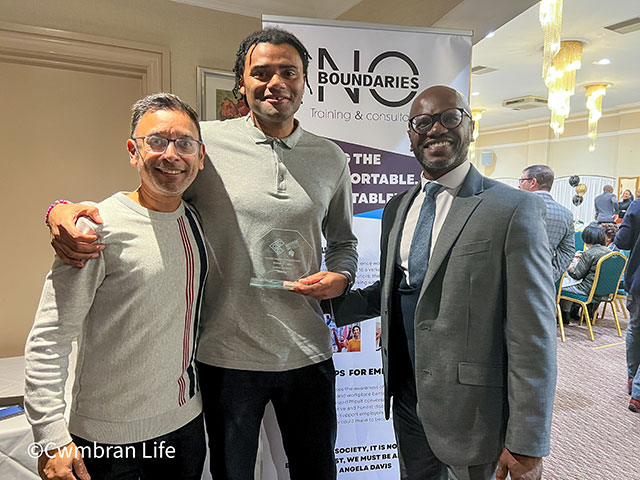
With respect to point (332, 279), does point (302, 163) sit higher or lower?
higher

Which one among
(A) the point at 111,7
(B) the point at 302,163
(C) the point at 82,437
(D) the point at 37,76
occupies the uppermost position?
(A) the point at 111,7

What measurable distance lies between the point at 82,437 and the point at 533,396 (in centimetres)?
112

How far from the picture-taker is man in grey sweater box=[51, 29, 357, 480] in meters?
1.28

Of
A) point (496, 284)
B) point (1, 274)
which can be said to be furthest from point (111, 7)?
point (496, 284)

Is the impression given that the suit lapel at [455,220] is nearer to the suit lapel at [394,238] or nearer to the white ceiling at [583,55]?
the suit lapel at [394,238]

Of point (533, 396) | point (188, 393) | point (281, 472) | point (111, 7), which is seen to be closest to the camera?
point (533, 396)

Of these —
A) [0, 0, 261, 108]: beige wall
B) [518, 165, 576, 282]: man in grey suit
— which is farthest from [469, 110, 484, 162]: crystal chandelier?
[0, 0, 261, 108]: beige wall

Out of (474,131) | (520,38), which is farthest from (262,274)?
(520,38)

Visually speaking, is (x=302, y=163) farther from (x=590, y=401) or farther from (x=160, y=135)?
(x=590, y=401)

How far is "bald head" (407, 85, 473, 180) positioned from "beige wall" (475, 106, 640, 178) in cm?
1030

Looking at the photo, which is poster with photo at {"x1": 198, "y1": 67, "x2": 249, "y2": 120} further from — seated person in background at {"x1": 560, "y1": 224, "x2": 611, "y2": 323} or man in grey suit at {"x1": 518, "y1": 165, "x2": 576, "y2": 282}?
seated person in background at {"x1": 560, "y1": 224, "x2": 611, "y2": 323}

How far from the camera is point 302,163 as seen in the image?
1369 millimetres

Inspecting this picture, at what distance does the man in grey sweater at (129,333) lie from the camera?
1061mm

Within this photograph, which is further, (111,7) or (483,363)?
(111,7)
